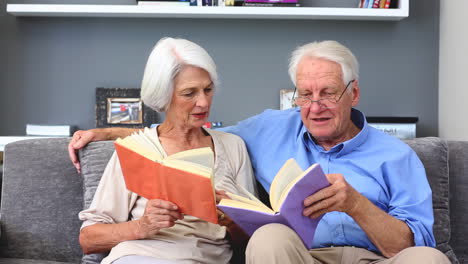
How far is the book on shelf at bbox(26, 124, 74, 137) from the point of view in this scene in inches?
146

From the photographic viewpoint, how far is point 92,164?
6.84 feet

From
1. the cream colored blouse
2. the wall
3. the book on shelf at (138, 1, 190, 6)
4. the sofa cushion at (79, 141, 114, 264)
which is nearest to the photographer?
the cream colored blouse

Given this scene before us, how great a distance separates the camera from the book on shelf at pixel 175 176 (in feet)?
4.86

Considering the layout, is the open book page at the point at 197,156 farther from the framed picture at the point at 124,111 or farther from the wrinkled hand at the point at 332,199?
the framed picture at the point at 124,111

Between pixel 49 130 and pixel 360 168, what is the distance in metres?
2.34

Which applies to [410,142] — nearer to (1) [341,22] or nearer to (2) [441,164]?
(2) [441,164]

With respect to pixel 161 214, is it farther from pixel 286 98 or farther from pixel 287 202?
pixel 286 98

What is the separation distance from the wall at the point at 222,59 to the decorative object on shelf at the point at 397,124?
0.19 m

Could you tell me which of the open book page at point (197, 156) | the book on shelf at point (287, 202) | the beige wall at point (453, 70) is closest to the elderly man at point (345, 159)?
the book on shelf at point (287, 202)

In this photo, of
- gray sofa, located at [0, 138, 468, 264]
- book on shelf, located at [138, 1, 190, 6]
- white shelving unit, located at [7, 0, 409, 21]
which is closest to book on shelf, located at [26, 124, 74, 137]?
white shelving unit, located at [7, 0, 409, 21]

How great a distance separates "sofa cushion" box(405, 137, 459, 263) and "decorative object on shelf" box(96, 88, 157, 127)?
Result: 202cm

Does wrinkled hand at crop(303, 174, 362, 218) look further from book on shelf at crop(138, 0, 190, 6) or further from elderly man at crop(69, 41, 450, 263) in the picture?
book on shelf at crop(138, 0, 190, 6)

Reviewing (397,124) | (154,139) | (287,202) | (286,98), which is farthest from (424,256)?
(286,98)

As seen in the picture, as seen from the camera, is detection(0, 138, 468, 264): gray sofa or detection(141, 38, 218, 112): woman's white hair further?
detection(0, 138, 468, 264): gray sofa
